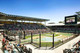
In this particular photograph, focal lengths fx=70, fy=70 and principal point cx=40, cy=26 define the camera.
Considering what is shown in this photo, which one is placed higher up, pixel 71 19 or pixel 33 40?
pixel 71 19

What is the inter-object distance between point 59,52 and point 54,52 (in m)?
0.76

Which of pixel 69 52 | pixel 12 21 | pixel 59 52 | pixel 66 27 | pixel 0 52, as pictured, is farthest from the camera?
pixel 66 27

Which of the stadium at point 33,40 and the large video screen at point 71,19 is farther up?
the large video screen at point 71,19

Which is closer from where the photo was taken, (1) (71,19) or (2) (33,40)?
(2) (33,40)

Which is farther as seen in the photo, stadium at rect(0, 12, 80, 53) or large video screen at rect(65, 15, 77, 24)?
large video screen at rect(65, 15, 77, 24)

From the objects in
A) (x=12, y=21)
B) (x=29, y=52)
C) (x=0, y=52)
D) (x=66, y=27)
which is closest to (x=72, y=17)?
(x=66, y=27)

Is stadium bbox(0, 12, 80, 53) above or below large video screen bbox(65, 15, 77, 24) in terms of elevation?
below

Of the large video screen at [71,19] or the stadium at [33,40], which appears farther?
the large video screen at [71,19]

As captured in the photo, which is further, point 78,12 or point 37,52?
point 78,12

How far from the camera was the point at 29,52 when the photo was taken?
975cm

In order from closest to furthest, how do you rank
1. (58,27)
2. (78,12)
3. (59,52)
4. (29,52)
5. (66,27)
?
(29,52), (59,52), (66,27), (58,27), (78,12)

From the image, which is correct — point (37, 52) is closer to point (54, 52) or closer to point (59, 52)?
point (54, 52)

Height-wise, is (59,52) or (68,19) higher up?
(68,19)

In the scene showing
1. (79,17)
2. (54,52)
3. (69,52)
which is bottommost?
(54,52)
